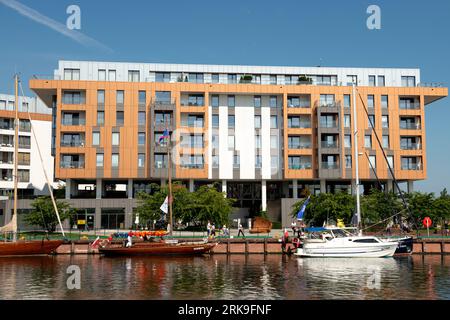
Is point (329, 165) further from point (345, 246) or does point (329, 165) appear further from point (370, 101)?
point (345, 246)

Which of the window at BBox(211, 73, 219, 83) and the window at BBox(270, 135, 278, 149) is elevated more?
the window at BBox(211, 73, 219, 83)

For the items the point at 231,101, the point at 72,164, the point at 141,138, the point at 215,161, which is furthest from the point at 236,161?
the point at 72,164

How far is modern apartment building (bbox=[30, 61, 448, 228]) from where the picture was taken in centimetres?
7475

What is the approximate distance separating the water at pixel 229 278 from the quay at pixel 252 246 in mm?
2601

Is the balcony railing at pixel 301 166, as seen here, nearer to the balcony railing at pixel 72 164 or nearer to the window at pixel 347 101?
the window at pixel 347 101

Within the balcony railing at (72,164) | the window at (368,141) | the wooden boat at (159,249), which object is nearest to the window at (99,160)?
the balcony railing at (72,164)

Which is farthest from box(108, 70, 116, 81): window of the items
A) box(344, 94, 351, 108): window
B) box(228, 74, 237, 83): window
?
box(344, 94, 351, 108): window

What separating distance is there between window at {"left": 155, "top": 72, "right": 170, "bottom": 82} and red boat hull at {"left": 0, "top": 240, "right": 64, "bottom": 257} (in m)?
38.4

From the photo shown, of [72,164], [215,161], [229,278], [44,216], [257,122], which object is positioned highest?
[257,122]

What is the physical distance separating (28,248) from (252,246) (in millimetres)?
21879

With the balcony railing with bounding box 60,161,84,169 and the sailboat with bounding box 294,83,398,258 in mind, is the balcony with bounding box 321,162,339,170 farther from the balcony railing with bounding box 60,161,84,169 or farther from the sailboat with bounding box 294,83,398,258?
the balcony railing with bounding box 60,161,84,169

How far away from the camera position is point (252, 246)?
48781mm
